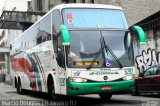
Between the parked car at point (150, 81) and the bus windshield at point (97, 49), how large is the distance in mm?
4731

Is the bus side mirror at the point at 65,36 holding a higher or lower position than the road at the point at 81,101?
higher

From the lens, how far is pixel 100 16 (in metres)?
14.7

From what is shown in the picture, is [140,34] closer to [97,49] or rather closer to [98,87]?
[97,49]

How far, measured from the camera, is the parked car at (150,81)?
18.5 metres

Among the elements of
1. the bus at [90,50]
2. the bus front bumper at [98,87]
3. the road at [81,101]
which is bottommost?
the road at [81,101]

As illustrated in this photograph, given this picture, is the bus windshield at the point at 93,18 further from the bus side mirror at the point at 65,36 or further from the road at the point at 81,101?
the road at the point at 81,101

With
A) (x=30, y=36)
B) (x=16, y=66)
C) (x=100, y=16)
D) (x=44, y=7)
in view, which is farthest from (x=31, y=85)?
(x=44, y=7)

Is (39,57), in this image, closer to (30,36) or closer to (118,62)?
(30,36)

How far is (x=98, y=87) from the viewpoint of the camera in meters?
13.6

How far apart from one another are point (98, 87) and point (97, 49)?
1.24 meters

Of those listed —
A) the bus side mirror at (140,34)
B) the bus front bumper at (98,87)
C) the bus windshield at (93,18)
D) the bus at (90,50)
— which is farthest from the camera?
the bus windshield at (93,18)

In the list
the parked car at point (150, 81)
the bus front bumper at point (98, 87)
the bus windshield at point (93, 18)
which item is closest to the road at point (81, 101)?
the parked car at point (150, 81)

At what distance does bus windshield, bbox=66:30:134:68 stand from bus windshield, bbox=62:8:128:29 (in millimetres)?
289

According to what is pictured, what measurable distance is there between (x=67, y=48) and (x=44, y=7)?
135 ft
